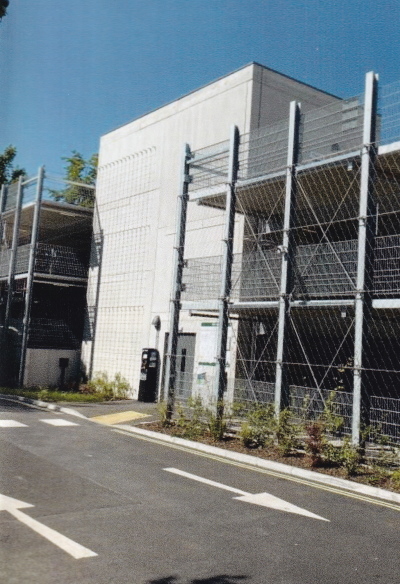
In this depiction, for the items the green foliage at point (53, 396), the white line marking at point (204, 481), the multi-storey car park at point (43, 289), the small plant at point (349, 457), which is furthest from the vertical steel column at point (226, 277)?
the multi-storey car park at point (43, 289)

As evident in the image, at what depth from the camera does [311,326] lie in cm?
1566

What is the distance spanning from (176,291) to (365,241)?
5.42 m

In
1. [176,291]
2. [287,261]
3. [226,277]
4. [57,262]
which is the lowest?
[176,291]

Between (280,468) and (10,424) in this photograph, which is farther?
(10,424)

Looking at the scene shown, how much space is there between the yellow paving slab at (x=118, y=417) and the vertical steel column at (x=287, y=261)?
4855mm

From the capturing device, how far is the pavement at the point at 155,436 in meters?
8.86

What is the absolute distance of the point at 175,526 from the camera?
6.18 m

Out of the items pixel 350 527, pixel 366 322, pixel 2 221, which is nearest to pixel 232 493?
pixel 350 527

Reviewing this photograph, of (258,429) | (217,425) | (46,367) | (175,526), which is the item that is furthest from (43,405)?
(175,526)

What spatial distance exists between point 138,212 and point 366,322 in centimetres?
1284

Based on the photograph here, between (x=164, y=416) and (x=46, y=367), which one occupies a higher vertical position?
(x=46, y=367)

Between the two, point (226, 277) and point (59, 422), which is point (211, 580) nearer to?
point (226, 277)

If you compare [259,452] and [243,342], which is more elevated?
[243,342]

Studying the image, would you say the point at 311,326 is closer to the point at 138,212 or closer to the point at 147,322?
the point at 147,322
